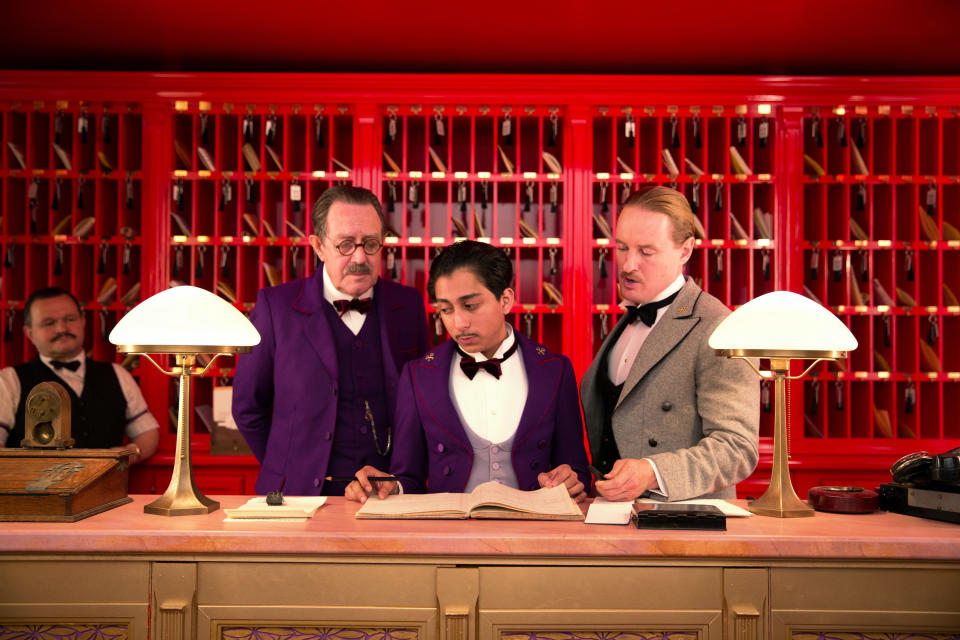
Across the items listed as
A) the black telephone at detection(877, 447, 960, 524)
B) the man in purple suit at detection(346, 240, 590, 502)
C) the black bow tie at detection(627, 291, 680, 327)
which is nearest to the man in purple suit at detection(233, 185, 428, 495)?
the man in purple suit at detection(346, 240, 590, 502)

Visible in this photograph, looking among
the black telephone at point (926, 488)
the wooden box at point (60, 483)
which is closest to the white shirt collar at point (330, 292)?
the wooden box at point (60, 483)

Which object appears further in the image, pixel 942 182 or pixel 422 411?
pixel 942 182

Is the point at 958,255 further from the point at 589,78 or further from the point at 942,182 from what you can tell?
the point at 589,78

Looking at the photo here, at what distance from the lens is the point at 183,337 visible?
184 centimetres

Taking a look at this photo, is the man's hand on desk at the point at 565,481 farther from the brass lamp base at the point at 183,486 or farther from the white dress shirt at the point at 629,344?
the brass lamp base at the point at 183,486

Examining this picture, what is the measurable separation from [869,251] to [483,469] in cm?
329

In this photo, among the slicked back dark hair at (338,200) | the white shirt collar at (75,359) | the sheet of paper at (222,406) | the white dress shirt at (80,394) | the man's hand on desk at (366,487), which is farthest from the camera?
the sheet of paper at (222,406)

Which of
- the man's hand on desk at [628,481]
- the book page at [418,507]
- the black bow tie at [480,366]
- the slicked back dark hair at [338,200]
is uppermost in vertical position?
the slicked back dark hair at [338,200]

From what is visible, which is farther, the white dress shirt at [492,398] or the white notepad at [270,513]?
the white dress shirt at [492,398]

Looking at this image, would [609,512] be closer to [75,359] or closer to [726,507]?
[726,507]

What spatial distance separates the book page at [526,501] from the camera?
69.3 inches

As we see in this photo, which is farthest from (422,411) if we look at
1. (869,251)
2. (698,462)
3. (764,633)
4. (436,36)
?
(869,251)

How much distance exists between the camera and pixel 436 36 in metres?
4.05

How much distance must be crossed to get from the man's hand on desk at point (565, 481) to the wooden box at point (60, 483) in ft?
3.65
